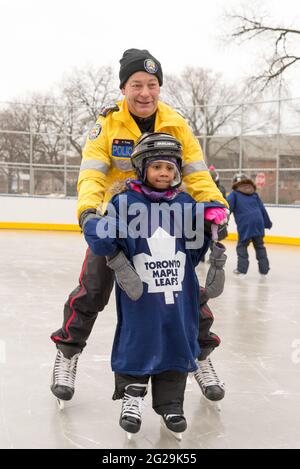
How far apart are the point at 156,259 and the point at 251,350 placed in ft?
4.90

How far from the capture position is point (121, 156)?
2320mm

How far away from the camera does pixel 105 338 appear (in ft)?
11.9

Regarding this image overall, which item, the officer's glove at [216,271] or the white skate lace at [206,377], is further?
the white skate lace at [206,377]

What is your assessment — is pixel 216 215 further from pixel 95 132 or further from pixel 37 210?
pixel 37 210

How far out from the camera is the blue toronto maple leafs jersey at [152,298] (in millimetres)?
2084

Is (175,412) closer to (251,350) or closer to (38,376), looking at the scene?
(38,376)

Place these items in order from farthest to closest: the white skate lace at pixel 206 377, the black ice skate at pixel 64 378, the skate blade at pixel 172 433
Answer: the white skate lace at pixel 206 377 → the black ice skate at pixel 64 378 → the skate blade at pixel 172 433

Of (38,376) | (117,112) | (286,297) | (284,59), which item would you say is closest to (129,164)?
(117,112)

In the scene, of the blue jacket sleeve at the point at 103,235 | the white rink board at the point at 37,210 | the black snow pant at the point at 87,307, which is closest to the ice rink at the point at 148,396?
the black snow pant at the point at 87,307

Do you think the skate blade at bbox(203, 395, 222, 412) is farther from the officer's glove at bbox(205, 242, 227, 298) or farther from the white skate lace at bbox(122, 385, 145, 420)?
the officer's glove at bbox(205, 242, 227, 298)

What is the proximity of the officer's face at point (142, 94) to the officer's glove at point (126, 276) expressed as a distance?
1.99 feet

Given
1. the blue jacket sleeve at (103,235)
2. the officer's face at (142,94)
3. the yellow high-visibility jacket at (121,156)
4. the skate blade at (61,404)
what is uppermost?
the officer's face at (142,94)

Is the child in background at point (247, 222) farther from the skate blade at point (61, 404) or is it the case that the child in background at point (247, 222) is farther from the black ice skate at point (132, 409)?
the black ice skate at point (132, 409)

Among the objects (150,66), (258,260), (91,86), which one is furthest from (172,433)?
(91,86)
